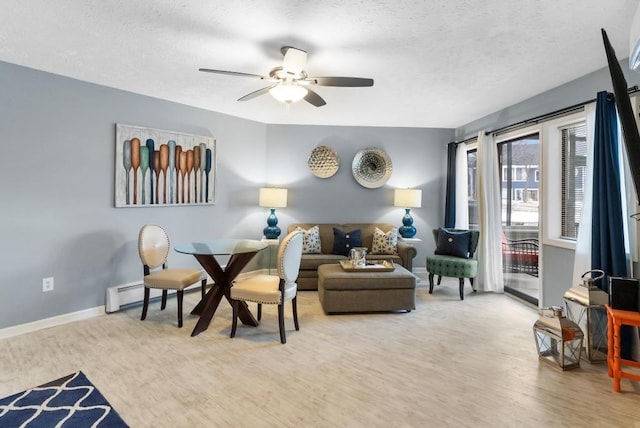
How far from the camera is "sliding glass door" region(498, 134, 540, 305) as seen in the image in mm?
4000

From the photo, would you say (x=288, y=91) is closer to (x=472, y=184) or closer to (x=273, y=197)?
(x=273, y=197)

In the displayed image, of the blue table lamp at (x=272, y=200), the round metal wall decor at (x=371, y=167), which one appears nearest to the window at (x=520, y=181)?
the round metal wall decor at (x=371, y=167)

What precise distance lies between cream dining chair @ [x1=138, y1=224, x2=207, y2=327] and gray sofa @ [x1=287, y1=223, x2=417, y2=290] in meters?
1.41

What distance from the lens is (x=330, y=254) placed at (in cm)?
490

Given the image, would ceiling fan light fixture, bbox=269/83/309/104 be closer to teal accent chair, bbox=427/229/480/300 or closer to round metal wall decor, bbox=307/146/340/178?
round metal wall decor, bbox=307/146/340/178

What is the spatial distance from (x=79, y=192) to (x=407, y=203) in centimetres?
414

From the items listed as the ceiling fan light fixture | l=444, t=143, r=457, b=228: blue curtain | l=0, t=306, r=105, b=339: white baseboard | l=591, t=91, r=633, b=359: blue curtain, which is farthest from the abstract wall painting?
l=591, t=91, r=633, b=359: blue curtain

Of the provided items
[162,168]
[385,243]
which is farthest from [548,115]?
[162,168]

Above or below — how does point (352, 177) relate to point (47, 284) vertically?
above

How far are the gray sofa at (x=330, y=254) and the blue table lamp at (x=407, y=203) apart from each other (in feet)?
0.76

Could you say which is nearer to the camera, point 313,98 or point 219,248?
point 313,98

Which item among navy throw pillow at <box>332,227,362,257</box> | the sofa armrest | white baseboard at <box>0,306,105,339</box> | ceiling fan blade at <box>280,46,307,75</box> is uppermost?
ceiling fan blade at <box>280,46,307,75</box>

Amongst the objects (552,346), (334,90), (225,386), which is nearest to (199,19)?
(334,90)

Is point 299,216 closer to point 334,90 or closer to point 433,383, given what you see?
point 334,90
